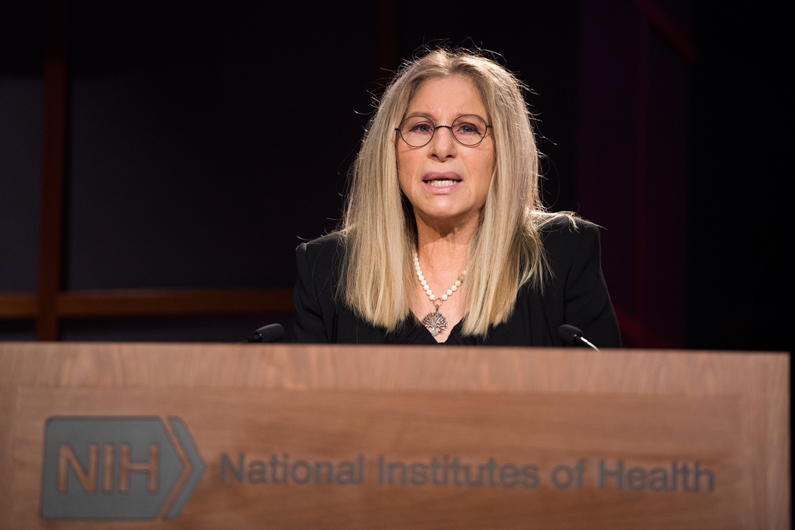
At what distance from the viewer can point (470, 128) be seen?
1694mm

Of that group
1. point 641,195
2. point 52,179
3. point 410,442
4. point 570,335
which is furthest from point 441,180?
point 52,179

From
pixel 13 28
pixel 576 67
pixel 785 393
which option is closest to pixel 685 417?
pixel 785 393

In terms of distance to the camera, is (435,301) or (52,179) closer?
(435,301)

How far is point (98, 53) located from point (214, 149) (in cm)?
67

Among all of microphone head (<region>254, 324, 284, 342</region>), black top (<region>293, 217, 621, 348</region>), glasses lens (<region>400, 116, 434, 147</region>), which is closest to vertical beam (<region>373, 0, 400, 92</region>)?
glasses lens (<region>400, 116, 434, 147</region>)

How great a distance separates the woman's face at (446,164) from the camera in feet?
5.44

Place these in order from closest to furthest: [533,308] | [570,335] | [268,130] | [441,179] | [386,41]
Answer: [570,335] < [533,308] < [441,179] < [386,41] < [268,130]

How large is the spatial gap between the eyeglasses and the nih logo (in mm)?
1034

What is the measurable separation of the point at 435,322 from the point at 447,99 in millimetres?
512

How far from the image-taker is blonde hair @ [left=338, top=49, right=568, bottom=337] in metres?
1.59

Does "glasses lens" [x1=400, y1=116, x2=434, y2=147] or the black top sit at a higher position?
"glasses lens" [x1=400, y1=116, x2=434, y2=147]

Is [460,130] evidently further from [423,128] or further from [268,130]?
[268,130]

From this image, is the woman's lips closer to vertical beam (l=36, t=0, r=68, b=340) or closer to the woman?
the woman

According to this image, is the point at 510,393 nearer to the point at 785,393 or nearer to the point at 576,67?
the point at 785,393
